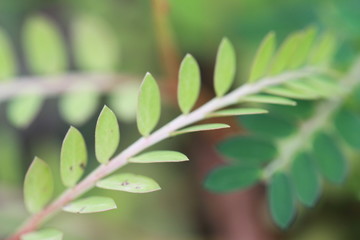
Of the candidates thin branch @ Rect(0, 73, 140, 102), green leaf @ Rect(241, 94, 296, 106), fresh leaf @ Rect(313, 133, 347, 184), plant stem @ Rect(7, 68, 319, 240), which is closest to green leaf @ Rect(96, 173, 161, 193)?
plant stem @ Rect(7, 68, 319, 240)

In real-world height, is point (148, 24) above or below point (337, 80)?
above

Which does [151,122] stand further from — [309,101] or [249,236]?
[249,236]

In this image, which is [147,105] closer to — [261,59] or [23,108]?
[261,59]

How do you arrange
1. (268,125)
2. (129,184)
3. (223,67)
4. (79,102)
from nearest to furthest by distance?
(129,184) < (223,67) < (268,125) < (79,102)

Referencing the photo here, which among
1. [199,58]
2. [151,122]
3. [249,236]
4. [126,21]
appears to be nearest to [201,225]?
[249,236]

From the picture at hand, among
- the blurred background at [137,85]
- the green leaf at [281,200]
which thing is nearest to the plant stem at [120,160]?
the green leaf at [281,200]

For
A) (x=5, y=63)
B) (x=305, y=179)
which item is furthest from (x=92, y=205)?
(x=5, y=63)

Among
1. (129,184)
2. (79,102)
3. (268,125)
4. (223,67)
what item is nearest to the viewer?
(129,184)

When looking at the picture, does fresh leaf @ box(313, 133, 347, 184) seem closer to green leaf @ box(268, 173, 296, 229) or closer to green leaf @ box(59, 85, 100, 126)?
green leaf @ box(268, 173, 296, 229)
